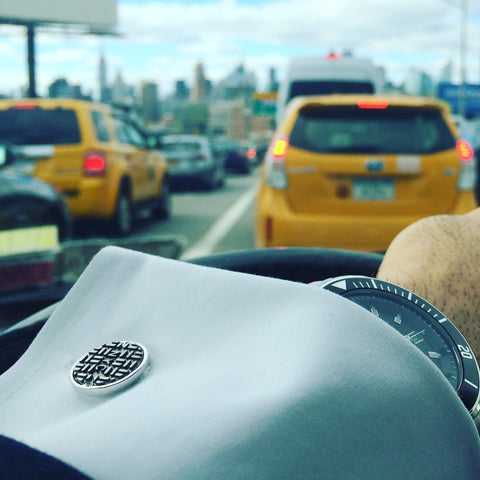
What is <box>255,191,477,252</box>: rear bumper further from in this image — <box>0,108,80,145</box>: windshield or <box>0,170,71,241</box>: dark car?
<box>0,108,80,145</box>: windshield

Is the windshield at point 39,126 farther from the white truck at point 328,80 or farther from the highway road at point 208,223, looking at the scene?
the white truck at point 328,80

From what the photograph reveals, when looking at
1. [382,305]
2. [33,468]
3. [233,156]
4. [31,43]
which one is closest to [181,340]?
[33,468]

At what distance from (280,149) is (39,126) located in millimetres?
4186

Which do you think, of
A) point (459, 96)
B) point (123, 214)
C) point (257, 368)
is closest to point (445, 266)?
point (257, 368)

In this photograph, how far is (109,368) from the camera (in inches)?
40.4

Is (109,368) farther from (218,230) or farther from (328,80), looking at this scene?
(328,80)

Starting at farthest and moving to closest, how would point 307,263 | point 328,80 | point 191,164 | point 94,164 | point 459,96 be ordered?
point 459,96 → point 191,164 → point 328,80 → point 94,164 → point 307,263

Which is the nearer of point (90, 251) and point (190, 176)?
point (90, 251)

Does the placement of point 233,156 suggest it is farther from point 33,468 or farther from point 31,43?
point 33,468

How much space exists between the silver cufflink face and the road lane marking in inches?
198

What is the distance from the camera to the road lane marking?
9.11 m

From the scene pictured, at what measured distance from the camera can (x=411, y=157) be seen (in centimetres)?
618

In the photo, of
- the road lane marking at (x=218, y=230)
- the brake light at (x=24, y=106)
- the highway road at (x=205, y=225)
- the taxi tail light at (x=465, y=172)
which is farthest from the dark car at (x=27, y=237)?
the brake light at (x=24, y=106)

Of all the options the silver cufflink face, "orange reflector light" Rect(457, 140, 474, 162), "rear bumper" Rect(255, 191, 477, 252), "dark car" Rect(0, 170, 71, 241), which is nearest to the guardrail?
"dark car" Rect(0, 170, 71, 241)
